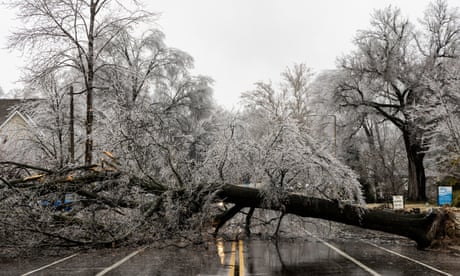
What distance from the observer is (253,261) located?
11086 mm

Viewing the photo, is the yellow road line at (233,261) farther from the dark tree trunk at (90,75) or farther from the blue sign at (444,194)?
the blue sign at (444,194)

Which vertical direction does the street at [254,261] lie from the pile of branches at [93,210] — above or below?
below

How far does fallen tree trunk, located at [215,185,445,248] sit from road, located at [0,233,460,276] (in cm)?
51

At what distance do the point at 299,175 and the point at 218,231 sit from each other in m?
2.99

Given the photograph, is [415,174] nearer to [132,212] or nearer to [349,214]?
[349,214]

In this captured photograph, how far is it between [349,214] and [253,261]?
149 inches

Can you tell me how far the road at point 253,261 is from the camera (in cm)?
997

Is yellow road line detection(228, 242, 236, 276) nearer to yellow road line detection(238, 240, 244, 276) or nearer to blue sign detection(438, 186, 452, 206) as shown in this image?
yellow road line detection(238, 240, 244, 276)

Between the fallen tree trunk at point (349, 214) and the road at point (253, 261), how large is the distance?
508 millimetres

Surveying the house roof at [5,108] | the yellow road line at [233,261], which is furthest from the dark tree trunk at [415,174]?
the house roof at [5,108]

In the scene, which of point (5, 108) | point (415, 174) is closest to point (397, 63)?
point (415, 174)

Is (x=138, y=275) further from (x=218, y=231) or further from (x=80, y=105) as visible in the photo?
(x=80, y=105)

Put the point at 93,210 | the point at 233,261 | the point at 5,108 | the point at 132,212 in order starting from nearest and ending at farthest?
the point at 233,261, the point at 93,210, the point at 132,212, the point at 5,108

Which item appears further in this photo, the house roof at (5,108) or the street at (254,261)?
the house roof at (5,108)
